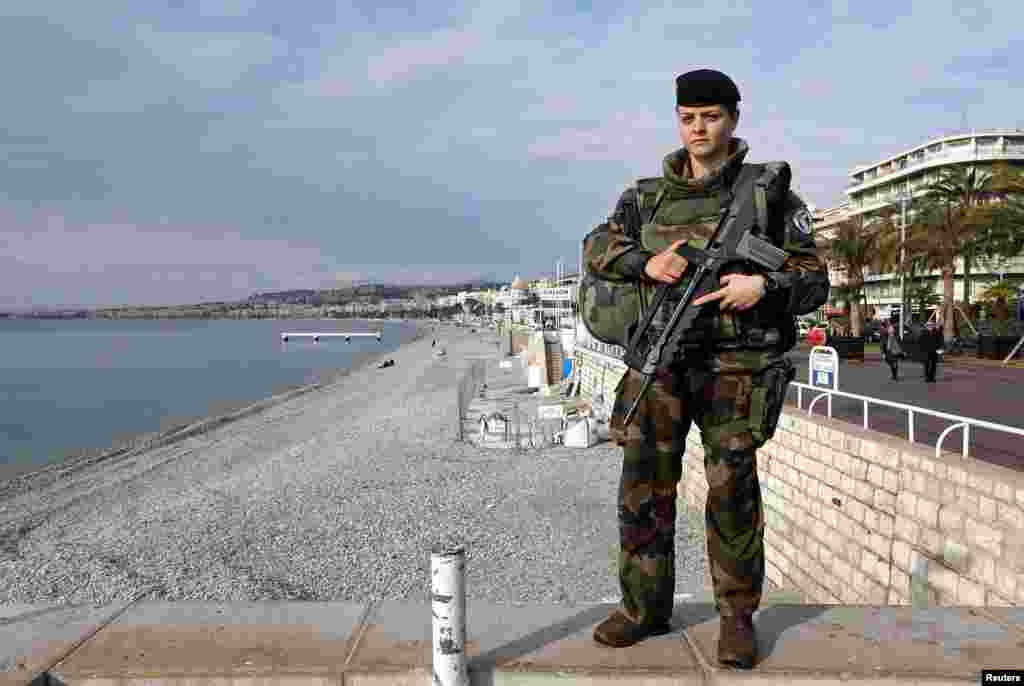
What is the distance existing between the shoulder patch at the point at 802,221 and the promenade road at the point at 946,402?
5692mm

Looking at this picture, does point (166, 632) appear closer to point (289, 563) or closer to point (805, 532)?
point (805, 532)

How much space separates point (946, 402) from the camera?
13508mm

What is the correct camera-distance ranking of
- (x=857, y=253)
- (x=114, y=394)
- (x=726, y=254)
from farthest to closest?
(x=114, y=394) → (x=857, y=253) → (x=726, y=254)

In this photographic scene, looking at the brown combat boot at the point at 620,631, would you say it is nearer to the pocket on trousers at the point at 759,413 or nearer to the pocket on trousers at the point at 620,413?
the pocket on trousers at the point at 620,413

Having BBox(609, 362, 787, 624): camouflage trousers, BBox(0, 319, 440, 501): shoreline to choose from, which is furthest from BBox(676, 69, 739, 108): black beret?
BBox(0, 319, 440, 501): shoreline

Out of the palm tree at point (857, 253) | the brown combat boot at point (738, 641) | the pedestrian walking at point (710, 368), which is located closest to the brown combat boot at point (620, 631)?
the pedestrian walking at point (710, 368)

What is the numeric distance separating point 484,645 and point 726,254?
6.86 ft

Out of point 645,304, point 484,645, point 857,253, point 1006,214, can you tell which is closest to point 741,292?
point 645,304

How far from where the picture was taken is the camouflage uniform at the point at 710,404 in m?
3.16

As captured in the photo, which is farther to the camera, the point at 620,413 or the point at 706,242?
the point at 620,413

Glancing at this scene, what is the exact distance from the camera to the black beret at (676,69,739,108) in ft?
10.3

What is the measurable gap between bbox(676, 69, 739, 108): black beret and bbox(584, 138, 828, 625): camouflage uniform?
0.81ft

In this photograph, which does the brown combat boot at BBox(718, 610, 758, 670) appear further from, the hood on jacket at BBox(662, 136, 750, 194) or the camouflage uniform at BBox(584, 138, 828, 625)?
the hood on jacket at BBox(662, 136, 750, 194)

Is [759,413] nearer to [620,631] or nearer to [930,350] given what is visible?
[620,631]
